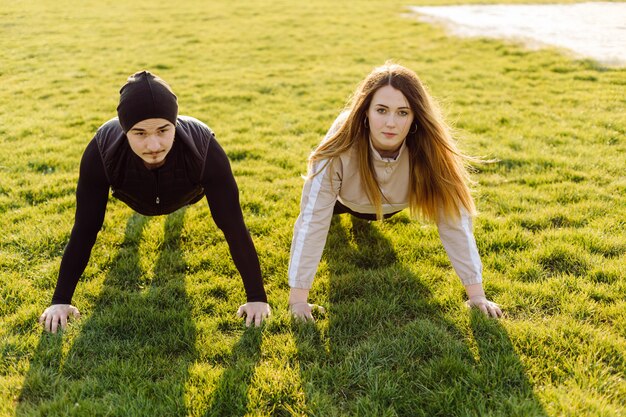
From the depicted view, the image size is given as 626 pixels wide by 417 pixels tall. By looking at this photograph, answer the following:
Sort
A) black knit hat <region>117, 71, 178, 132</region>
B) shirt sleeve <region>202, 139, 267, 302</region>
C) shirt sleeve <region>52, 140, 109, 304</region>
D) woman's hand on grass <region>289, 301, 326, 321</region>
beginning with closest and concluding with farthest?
black knit hat <region>117, 71, 178, 132</region>
shirt sleeve <region>52, 140, 109, 304</region>
shirt sleeve <region>202, 139, 267, 302</region>
woman's hand on grass <region>289, 301, 326, 321</region>

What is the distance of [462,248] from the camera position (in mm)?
3717

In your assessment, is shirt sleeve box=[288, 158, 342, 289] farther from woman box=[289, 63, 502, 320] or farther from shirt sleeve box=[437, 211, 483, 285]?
shirt sleeve box=[437, 211, 483, 285]

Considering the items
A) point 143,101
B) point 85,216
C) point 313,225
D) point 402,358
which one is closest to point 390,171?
point 313,225

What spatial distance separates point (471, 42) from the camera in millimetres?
14492

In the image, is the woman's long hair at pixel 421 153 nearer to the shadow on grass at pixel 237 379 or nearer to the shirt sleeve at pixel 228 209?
the shirt sleeve at pixel 228 209

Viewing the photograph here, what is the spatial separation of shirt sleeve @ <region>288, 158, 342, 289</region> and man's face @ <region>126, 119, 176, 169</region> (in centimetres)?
104

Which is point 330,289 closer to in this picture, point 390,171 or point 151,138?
point 390,171

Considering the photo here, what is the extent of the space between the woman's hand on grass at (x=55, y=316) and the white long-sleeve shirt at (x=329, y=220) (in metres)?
1.53

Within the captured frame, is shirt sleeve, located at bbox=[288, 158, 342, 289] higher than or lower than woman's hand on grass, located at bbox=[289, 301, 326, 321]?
higher

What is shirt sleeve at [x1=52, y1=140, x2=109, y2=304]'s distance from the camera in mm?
3402

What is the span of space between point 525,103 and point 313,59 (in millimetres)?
6322

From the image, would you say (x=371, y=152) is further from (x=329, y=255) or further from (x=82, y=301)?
(x=82, y=301)

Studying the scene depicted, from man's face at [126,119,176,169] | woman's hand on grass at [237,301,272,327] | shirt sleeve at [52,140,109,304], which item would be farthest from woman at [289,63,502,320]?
shirt sleeve at [52,140,109,304]

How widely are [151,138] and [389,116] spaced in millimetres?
1537
